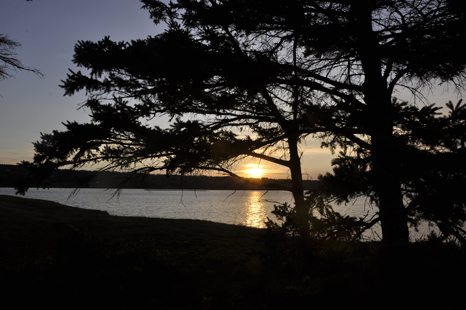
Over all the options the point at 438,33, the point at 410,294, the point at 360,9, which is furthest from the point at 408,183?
the point at 360,9

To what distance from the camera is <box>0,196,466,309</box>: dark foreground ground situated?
2.67 meters

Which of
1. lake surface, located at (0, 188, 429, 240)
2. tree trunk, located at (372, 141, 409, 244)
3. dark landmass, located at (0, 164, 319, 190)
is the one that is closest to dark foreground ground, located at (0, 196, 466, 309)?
tree trunk, located at (372, 141, 409, 244)

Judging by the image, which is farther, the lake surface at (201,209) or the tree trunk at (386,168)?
the lake surface at (201,209)

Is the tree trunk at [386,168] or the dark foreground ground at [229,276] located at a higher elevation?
the tree trunk at [386,168]

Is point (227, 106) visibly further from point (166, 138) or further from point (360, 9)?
point (360, 9)

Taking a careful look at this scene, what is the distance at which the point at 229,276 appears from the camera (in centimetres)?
752

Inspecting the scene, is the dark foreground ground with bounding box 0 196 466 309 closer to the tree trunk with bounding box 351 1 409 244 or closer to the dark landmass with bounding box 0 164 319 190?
the tree trunk with bounding box 351 1 409 244

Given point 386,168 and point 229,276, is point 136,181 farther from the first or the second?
point 386,168

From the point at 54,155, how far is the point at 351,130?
21.6ft

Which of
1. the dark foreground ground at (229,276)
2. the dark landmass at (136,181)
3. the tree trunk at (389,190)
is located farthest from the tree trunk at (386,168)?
the dark landmass at (136,181)

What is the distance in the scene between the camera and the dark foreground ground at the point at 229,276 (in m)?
2.67

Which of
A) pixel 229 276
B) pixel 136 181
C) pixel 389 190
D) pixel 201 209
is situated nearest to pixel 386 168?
pixel 389 190

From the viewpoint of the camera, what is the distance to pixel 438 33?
5.05 metres

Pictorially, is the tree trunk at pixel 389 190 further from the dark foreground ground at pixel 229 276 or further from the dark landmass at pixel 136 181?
the dark landmass at pixel 136 181
